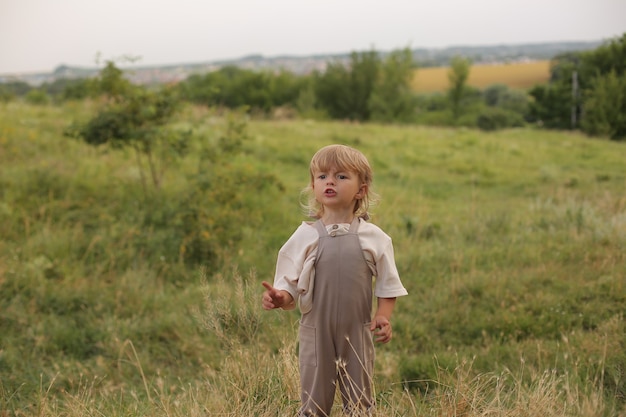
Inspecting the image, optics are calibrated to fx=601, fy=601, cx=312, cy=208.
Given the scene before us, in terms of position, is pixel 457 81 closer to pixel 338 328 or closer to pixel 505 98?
pixel 505 98

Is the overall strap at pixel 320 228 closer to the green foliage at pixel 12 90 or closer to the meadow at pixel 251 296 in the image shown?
the meadow at pixel 251 296

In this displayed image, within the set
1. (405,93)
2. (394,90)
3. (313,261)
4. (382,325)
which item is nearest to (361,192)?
(313,261)

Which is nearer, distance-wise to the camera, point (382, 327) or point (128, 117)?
point (382, 327)

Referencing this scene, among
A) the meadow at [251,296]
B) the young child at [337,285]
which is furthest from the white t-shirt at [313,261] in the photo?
the meadow at [251,296]

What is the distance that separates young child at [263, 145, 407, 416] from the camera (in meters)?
2.71

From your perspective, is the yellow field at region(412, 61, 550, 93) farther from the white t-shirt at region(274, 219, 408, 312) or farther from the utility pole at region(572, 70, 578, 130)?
the white t-shirt at region(274, 219, 408, 312)

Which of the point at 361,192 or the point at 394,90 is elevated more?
the point at 394,90

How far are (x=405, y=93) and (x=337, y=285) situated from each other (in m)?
57.8

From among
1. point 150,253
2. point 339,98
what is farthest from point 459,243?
point 339,98

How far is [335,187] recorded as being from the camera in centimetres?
270

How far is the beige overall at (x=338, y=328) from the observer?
271cm

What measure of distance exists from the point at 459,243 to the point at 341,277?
4.94 metres

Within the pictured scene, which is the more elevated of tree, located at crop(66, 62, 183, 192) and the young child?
tree, located at crop(66, 62, 183, 192)

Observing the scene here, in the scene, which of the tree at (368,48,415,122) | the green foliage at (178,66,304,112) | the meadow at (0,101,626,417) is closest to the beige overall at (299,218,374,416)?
the meadow at (0,101,626,417)
